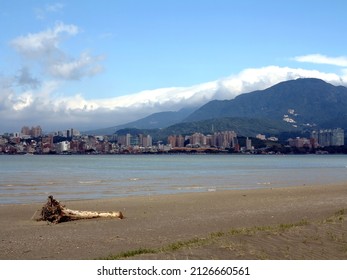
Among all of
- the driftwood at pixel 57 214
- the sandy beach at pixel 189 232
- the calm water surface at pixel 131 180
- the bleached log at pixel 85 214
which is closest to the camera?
the sandy beach at pixel 189 232

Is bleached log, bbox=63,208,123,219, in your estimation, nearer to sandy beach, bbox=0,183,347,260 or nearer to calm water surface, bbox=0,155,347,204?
sandy beach, bbox=0,183,347,260

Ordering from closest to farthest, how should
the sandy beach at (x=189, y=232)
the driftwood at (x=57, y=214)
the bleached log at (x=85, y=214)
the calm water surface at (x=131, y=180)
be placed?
the sandy beach at (x=189, y=232)
the driftwood at (x=57, y=214)
the bleached log at (x=85, y=214)
the calm water surface at (x=131, y=180)

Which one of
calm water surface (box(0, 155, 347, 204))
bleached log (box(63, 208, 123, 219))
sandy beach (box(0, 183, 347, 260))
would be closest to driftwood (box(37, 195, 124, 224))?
bleached log (box(63, 208, 123, 219))

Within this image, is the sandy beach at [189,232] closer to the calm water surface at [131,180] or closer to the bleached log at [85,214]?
the bleached log at [85,214]

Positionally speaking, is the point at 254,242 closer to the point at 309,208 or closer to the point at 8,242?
the point at 8,242

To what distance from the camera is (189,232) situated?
1388 cm

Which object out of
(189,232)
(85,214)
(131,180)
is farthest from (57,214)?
(131,180)

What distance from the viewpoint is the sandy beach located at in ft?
31.8

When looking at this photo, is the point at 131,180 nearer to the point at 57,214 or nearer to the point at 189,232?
the point at 57,214

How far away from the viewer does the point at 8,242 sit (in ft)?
41.5

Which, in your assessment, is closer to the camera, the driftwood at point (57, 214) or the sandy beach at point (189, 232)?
the sandy beach at point (189, 232)

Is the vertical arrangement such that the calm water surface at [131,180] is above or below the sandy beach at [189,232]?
below

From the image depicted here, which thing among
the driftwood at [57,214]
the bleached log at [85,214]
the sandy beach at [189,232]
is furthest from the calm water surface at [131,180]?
the bleached log at [85,214]

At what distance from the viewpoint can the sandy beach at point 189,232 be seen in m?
9.70
